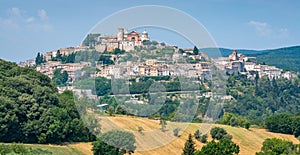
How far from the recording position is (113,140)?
40.3ft

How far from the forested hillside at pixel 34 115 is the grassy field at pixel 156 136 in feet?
2.43

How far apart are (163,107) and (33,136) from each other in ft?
25.2

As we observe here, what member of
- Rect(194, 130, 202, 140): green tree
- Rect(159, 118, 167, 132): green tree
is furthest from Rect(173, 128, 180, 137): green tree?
Rect(194, 130, 202, 140): green tree

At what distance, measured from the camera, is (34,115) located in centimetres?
1905

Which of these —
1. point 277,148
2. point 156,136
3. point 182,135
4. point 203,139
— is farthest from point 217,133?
point 156,136

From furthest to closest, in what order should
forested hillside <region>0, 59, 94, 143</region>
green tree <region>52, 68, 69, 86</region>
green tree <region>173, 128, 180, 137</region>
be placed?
1. green tree <region>52, 68, 69, 86</region>
2. forested hillside <region>0, 59, 94, 143</region>
3. green tree <region>173, 128, 180, 137</region>

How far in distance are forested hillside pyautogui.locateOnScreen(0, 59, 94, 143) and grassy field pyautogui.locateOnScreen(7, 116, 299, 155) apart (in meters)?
0.74

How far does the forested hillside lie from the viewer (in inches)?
714

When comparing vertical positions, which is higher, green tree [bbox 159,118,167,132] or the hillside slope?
green tree [bbox 159,118,167,132]

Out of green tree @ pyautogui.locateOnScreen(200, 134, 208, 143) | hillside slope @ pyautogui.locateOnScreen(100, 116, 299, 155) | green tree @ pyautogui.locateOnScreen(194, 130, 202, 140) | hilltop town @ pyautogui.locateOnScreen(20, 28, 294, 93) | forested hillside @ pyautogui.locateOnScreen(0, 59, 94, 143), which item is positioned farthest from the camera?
green tree @ pyautogui.locateOnScreen(200, 134, 208, 143)

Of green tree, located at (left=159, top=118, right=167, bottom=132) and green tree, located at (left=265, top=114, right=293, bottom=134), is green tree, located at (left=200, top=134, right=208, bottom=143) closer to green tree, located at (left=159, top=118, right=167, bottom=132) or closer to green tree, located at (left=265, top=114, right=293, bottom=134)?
green tree, located at (left=159, top=118, right=167, bottom=132)

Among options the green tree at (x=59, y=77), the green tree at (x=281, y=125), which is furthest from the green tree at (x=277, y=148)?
the green tree at (x=59, y=77)

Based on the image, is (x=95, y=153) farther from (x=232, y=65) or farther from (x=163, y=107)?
(x=232, y=65)

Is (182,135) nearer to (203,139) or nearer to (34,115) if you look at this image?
(203,139)
